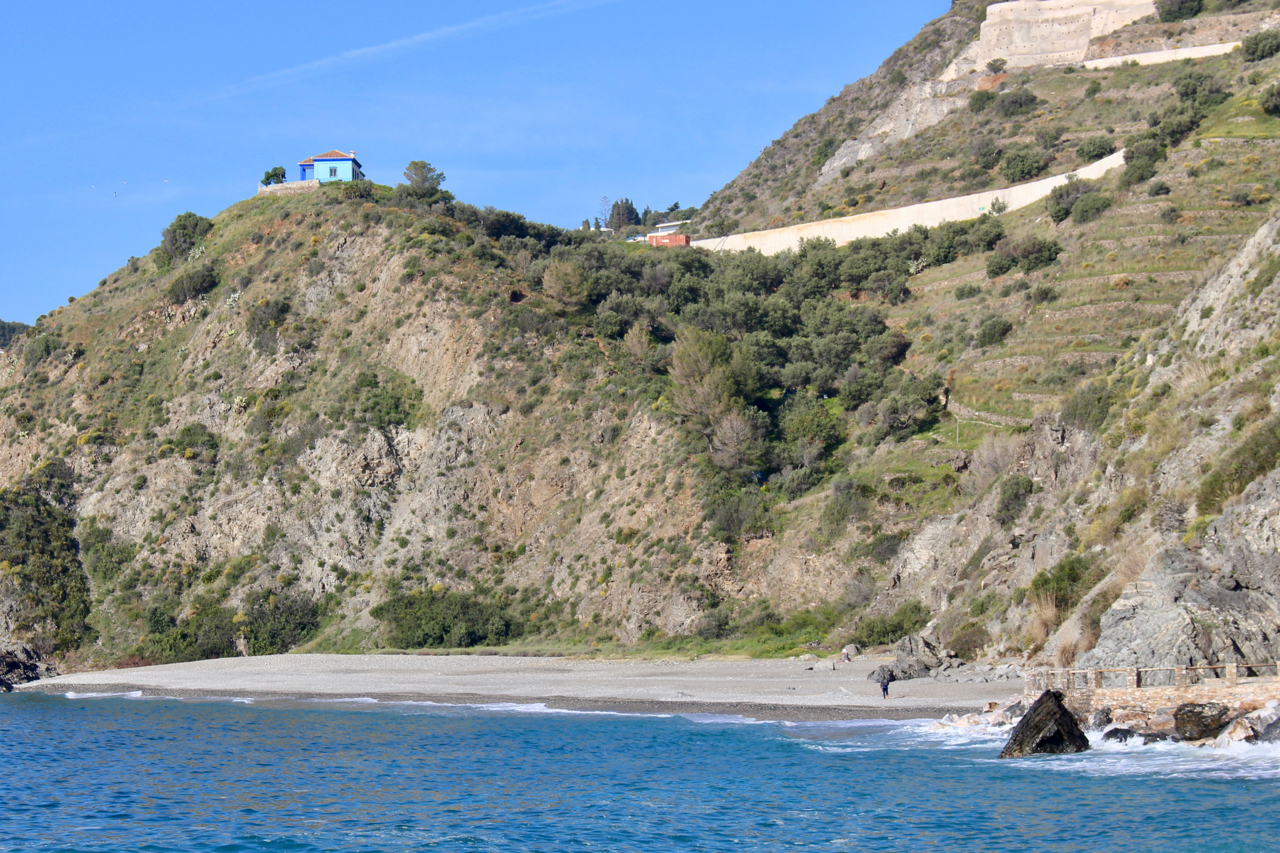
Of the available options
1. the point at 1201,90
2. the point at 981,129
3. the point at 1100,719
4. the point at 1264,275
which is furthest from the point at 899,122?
the point at 1100,719

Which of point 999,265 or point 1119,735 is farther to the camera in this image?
point 999,265

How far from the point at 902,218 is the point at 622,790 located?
54.9 meters

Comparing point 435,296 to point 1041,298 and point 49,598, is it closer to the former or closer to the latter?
point 49,598

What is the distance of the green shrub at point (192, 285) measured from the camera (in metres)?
65.2

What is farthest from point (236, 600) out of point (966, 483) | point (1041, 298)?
point (1041, 298)

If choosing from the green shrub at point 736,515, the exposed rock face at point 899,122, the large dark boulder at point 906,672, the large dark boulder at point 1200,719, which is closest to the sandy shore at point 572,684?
the large dark boulder at point 906,672

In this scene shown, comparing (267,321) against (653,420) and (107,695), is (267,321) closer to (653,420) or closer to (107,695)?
(107,695)

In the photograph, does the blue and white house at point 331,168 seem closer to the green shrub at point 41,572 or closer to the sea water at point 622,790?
the green shrub at point 41,572

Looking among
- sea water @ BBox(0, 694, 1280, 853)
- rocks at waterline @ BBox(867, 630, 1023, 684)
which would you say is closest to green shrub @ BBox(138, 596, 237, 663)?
sea water @ BBox(0, 694, 1280, 853)

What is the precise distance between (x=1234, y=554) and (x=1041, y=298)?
29.8 meters

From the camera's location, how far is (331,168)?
243 feet

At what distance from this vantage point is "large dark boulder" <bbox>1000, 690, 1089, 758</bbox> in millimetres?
19766

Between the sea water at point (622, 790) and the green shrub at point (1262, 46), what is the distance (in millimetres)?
56499

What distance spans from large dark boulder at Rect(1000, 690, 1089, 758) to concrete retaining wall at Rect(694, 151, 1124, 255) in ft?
146
